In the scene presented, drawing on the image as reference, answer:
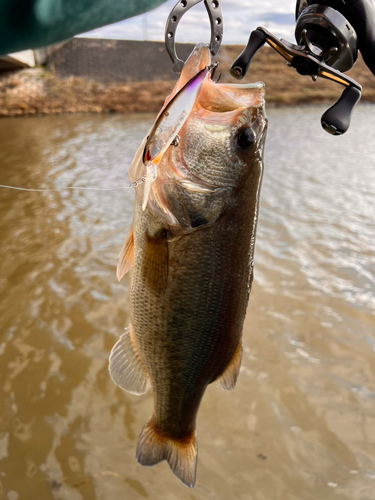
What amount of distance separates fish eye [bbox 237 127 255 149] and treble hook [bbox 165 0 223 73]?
0.38 metres

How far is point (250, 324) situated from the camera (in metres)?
3.53

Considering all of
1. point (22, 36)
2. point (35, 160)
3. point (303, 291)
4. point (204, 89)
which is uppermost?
point (22, 36)

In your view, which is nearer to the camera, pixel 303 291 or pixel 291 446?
pixel 291 446

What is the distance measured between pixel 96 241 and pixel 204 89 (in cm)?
388

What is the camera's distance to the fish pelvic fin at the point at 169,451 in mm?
1758

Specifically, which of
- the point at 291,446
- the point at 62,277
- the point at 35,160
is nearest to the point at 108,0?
the point at 291,446

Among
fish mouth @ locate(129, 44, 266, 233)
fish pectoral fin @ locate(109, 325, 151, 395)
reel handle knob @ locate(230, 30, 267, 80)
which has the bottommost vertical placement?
fish pectoral fin @ locate(109, 325, 151, 395)

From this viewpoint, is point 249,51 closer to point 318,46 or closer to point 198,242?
point 318,46

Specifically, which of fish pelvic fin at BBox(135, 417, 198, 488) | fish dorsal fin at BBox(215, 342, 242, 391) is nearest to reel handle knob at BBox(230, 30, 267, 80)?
fish dorsal fin at BBox(215, 342, 242, 391)

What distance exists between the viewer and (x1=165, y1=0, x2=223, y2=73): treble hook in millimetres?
1527

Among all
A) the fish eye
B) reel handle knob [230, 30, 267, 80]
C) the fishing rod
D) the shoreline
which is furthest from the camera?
the shoreline

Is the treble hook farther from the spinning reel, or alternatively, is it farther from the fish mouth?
the fish mouth

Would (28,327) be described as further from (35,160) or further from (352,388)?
(35,160)

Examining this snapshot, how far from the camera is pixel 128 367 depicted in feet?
5.86
